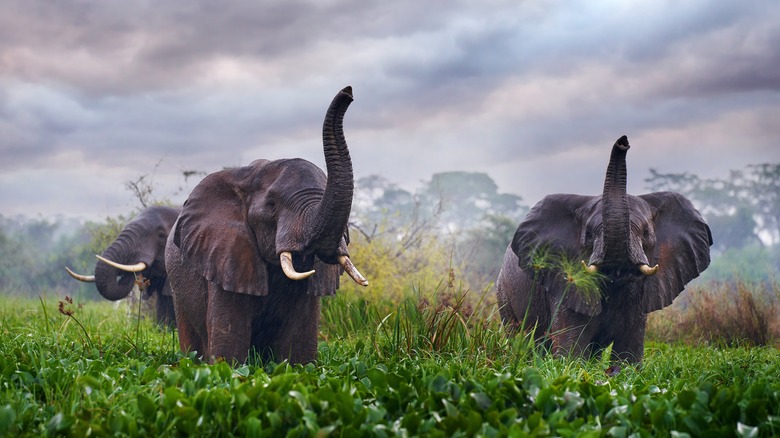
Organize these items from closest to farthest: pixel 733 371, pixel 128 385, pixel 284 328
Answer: pixel 128 385 → pixel 733 371 → pixel 284 328

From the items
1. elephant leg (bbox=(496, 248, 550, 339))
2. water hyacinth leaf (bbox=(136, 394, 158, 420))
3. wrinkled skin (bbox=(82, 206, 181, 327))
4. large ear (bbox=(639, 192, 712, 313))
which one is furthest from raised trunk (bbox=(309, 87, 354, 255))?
wrinkled skin (bbox=(82, 206, 181, 327))

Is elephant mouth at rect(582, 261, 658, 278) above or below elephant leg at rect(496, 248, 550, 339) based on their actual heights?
above

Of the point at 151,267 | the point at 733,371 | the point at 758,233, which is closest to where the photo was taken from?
the point at 733,371

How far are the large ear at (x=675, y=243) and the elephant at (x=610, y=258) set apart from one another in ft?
0.04

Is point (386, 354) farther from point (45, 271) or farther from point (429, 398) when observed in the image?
point (45, 271)

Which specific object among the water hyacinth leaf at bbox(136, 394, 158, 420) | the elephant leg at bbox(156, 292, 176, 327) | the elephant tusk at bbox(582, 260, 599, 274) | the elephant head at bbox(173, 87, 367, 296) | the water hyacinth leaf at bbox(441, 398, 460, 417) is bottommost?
the elephant leg at bbox(156, 292, 176, 327)

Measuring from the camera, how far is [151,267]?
14.3 m

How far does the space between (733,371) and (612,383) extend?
135cm

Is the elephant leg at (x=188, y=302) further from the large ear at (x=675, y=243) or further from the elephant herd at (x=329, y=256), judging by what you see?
the large ear at (x=675, y=243)

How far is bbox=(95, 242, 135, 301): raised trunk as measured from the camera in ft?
46.5

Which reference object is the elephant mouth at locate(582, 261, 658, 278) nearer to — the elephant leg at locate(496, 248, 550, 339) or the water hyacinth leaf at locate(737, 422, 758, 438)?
the elephant leg at locate(496, 248, 550, 339)

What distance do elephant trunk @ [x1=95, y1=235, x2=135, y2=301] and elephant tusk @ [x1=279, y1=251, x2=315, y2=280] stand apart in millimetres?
6842

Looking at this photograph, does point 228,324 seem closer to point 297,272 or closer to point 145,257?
point 297,272

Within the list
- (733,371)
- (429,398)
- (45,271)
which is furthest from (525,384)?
(45,271)
